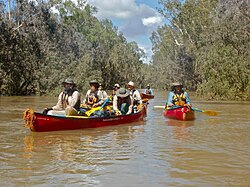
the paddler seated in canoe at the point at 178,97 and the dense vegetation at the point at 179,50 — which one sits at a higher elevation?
the dense vegetation at the point at 179,50

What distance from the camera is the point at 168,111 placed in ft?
48.6

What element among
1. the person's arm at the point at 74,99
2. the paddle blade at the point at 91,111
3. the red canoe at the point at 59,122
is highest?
the person's arm at the point at 74,99

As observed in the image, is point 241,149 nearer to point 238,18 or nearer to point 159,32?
point 238,18

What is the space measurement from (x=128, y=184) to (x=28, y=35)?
29407 mm

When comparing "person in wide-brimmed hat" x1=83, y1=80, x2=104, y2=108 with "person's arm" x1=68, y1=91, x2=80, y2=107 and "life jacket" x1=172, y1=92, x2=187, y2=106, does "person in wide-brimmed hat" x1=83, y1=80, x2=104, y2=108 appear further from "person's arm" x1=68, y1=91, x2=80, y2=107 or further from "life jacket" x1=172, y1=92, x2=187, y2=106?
"life jacket" x1=172, y1=92, x2=187, y2=106

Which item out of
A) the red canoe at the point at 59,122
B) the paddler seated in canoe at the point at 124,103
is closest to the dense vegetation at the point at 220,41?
the paddler seated in canoe at the point at 124,103

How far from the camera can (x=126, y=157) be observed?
7504 millimetres

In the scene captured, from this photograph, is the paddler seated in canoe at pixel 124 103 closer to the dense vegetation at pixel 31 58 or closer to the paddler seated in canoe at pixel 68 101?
the paddler seated in canoe at pixel 68 101

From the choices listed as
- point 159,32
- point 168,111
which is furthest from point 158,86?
point 168,111

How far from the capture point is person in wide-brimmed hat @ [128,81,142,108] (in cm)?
1430

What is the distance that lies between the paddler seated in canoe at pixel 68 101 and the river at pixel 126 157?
0.63 meters

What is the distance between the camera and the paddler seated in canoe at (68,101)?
10.9m

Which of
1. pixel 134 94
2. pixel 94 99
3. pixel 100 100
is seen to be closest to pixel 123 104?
pixel 100 100

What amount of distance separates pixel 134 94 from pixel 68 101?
3861 millimetres
